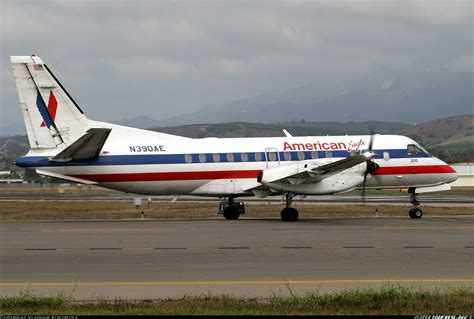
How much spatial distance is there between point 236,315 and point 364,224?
19.7 m

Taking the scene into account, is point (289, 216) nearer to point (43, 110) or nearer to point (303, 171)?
point (303, 171)

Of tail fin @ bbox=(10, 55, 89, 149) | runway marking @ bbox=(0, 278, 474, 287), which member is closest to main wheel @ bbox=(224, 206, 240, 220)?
tail fin @ bbox=(10, 55, 89, 149)

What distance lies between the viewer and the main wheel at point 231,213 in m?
36.0

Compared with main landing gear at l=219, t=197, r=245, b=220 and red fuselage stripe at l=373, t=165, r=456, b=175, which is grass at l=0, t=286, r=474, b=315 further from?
red fuselage stripe at l=373, t=165, r=456, b=175

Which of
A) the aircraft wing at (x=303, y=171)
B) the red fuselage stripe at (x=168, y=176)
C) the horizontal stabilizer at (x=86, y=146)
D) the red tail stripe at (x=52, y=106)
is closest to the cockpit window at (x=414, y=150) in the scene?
the aircraft wing at (x=303, y=171)

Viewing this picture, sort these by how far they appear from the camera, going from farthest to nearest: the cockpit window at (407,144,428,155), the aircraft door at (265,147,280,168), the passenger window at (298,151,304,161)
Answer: the cockpit window at (407,144,428,155)
the passenger window at (298,151,304,161)
the aircraft door at (265,147,280,168)

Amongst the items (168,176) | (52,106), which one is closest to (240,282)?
(168,176)

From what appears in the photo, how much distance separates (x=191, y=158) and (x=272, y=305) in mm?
21350

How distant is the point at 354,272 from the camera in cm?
1742

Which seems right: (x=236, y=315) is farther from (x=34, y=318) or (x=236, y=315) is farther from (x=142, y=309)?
(x=34, y=318)

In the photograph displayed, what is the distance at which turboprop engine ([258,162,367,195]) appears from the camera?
33.1 m

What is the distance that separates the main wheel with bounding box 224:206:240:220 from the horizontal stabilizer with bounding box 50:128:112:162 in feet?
23.5

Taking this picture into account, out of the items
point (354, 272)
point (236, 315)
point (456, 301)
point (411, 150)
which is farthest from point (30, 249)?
point (411, 150)

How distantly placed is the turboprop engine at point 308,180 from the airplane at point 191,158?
4cm
